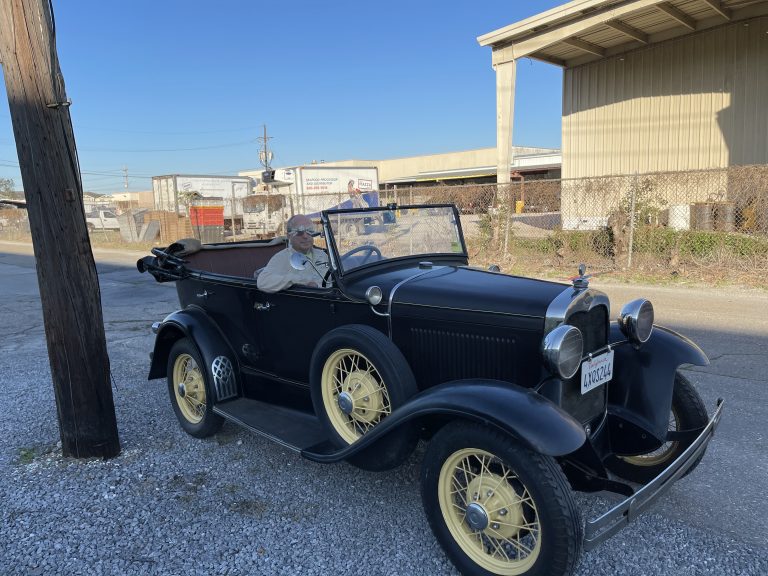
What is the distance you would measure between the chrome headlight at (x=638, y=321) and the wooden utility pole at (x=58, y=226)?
3.18 meters

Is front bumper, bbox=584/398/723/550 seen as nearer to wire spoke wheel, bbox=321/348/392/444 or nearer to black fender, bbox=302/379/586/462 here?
black fender, bbox=302/379/586/462

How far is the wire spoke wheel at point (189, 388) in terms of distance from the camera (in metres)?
4.11

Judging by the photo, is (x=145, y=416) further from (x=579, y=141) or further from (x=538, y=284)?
(x=579, y=141)

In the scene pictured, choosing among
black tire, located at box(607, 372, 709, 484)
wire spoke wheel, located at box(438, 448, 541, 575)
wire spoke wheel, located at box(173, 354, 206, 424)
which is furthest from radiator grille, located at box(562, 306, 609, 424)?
wire spoke wheel, located at box(173, 354, 206, 424)

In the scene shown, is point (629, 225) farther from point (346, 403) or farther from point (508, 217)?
point (346, 403)

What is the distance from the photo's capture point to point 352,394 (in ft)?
10.1

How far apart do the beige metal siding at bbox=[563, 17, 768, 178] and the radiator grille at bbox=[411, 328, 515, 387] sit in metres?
15.5

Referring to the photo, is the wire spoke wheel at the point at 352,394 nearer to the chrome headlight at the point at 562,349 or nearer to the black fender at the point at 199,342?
the chrome headlight at the point at 562,349

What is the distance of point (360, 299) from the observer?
10.4ft

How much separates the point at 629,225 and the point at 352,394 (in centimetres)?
916

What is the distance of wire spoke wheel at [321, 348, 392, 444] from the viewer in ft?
9.84

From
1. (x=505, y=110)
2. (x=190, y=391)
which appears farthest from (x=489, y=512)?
(x=505, y=110)

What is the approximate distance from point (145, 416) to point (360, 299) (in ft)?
8.03

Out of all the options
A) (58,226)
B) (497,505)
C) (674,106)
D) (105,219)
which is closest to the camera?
(497,505)
